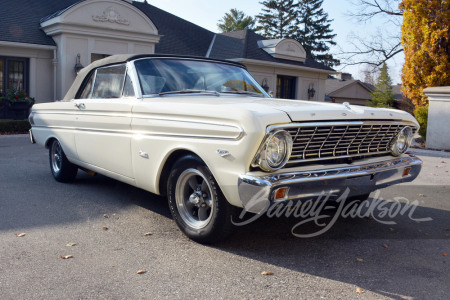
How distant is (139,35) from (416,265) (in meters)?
16.4

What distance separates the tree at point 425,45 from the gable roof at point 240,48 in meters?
8.02

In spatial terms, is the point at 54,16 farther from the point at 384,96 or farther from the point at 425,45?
the point at 384,96

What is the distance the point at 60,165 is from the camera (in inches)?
248

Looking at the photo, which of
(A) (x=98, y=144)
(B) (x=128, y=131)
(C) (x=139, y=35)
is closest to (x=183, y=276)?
(B) (x=128, y=131)

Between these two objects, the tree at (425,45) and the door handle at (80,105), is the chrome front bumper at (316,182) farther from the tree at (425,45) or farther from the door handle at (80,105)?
the tree at (425,45)

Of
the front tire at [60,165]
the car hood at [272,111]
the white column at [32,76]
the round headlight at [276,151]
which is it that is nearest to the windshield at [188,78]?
the car hood at [272,111]

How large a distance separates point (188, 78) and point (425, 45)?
484 inches

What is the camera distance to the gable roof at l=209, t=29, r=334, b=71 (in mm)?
21641

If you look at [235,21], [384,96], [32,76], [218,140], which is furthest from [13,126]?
[235,21]

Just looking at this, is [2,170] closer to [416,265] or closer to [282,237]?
[282,237]

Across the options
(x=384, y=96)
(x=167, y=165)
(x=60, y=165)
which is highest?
(x=384, y=96)

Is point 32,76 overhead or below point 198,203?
overhead

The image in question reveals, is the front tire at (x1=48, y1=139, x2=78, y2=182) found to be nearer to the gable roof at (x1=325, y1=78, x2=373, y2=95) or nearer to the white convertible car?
the white convertible car

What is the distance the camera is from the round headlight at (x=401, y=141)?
448 centimetres
